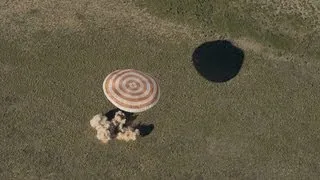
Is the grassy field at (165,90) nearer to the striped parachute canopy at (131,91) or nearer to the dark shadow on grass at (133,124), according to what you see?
the dark shadow on grass at (133,124)

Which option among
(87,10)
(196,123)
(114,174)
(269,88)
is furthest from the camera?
(87,10)

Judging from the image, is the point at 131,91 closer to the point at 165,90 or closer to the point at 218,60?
the point at 165,90

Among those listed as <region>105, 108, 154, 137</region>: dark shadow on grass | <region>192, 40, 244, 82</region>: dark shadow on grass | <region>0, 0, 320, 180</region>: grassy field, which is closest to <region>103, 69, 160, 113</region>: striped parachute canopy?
<region>105, 108, 154, 137</region>: dark shadow on grass

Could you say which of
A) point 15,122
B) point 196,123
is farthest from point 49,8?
point 196,123

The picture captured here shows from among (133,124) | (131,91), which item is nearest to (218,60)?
(133,124)

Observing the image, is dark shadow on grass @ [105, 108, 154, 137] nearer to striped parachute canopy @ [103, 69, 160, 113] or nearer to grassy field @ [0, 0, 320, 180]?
grassy field @ [0, 0, 320, 180]

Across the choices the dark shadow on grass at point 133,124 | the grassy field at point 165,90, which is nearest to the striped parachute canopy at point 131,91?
the dark shadow on grass at point 133,124

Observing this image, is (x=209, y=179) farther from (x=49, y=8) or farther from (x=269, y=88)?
(x=49, y=8)
